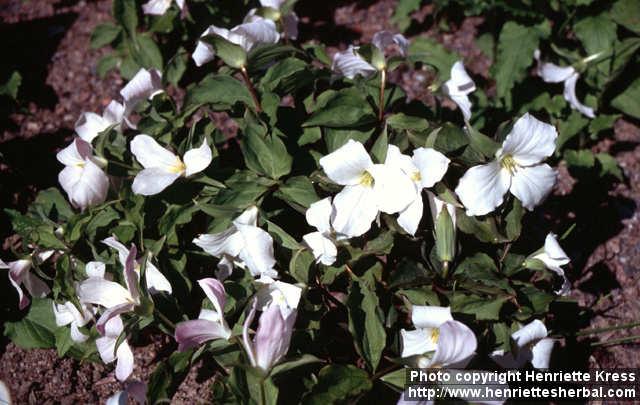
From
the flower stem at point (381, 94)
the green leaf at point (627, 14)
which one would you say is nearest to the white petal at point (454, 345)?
the flower stem at point (381, 94)

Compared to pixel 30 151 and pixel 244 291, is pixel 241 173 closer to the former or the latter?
pixel 244 291

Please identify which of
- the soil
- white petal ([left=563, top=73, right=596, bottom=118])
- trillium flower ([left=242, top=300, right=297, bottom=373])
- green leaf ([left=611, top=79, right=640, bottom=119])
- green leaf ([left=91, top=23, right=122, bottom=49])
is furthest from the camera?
green leaf ([left=91, top=23, right=122, bottom=49])

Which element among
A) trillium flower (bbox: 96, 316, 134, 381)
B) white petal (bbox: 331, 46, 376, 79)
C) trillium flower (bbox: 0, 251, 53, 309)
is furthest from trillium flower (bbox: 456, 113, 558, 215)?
trillium flower (bbox: 0, 251, 53, 309)

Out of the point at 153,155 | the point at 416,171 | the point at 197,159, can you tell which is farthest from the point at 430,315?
the point at 153,155

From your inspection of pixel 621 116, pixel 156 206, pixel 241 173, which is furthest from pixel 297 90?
pixel 621 116

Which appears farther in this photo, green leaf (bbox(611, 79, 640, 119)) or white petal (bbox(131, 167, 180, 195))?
green leaf (bbox(611, 79, 640, 119))

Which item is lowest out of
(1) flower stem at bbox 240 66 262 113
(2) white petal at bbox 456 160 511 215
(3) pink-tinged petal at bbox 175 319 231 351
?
(3) pink-tinged petal at bbox 175 319 231 351

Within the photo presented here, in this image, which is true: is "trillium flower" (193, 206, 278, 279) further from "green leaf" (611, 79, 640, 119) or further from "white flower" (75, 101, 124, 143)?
"green leaf" (611, 79, 640, 119)
